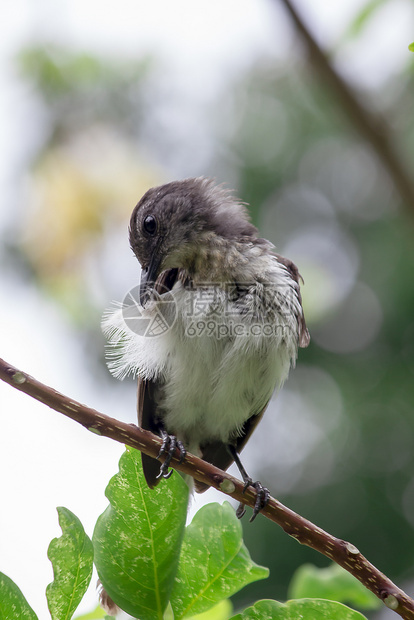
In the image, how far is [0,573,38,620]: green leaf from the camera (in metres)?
1.37

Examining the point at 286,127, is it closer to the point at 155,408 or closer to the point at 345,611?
the point at 155,408

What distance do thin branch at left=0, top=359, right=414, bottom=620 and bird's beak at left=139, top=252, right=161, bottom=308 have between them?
1.63 metres

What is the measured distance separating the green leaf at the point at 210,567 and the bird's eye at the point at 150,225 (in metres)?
2.43

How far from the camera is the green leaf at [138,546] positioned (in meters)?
1.56

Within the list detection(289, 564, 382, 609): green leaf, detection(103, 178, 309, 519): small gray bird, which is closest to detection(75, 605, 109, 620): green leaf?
detection(289, 564, 382, 609): green leaf

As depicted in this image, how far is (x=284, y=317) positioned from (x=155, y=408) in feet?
2.89

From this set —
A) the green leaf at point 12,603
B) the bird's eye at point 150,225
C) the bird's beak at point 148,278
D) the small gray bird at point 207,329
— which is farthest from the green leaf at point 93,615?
the bird's eye at point 150,225

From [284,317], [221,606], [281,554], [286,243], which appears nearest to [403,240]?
[286,243]

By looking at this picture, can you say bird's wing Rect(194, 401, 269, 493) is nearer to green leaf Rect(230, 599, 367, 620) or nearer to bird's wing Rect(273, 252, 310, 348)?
bird's wing Rect(273, 252, 310, 348)

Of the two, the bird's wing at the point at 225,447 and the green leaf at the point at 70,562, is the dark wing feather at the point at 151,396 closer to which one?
the bird's wing at the point at 225,447

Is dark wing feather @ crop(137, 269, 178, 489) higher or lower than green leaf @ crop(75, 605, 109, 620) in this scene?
higher

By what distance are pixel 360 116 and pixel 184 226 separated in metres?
2.71

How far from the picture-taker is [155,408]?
146 inches
